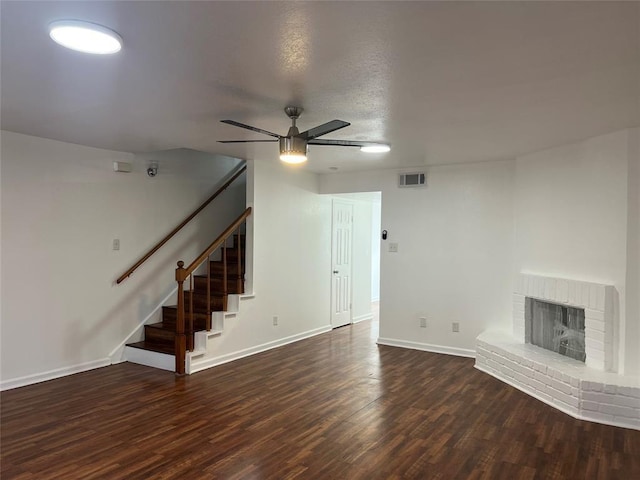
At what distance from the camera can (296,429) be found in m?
3.22

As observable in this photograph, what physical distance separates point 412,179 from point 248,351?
9.70 ft

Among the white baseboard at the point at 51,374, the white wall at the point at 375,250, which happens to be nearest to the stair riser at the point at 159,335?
the white baseboard at the point at 51,374

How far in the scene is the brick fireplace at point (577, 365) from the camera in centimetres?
340

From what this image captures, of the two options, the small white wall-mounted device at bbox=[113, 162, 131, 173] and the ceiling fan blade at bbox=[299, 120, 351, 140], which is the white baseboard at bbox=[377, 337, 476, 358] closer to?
the ceiling fan blade at bbox=[299, 120, 351, 140]

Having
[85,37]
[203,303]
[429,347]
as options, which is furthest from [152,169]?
[429,347]

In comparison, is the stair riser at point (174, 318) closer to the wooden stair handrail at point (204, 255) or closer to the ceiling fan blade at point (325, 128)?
the wooden stair handrail at point (204, 255)

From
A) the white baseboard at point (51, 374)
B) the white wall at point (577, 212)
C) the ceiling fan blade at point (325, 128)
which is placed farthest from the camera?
the white baseboard at point (51, 374)

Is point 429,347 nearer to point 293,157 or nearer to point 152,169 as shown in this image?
point 293,157

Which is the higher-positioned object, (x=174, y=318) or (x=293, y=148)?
(x=293, y=148)

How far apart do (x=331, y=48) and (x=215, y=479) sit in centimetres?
241

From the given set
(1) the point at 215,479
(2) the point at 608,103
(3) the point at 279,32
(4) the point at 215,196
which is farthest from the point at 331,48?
(4) the point at 215,196

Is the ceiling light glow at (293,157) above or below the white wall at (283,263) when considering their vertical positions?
above

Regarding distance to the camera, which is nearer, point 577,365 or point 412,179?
point 577,365

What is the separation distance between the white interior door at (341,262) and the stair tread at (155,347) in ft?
8.72
